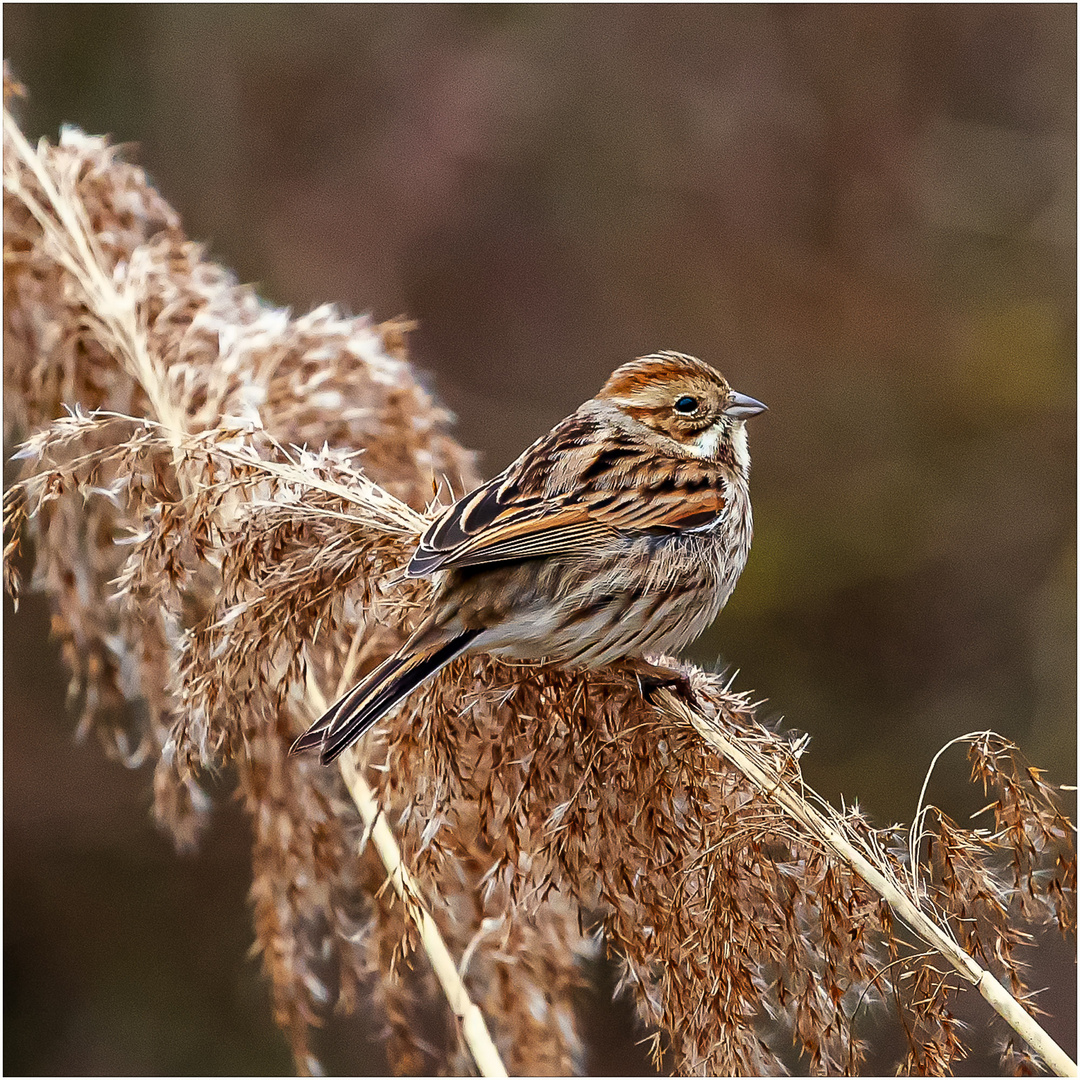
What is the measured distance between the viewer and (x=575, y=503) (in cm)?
283

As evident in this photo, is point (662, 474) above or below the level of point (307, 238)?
below

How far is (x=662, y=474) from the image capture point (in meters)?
3.01

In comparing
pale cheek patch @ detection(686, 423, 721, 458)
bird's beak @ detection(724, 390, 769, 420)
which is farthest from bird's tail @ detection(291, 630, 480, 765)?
bird's beak @ detection(724, 390, 769, 420)

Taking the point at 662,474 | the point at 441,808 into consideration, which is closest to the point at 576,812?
the point at 441,808

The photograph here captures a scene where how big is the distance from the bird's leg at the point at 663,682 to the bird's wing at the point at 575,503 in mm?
373

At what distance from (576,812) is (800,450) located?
397cm

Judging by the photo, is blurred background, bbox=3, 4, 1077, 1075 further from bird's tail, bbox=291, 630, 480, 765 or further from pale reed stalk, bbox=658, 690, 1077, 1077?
pale reed stalk, bbox=658, 690, 1077, 1077

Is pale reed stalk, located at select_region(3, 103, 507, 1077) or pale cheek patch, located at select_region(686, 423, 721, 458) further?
pale cheek patch, located at select_region(686, 423, 721, 458)

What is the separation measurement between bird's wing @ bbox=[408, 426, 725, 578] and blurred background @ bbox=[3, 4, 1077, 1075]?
244cm

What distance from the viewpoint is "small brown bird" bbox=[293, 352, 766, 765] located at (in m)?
2.40

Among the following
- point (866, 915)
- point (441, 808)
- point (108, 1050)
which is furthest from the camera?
point (108, 1050)

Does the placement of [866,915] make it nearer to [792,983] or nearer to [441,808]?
[792,983]

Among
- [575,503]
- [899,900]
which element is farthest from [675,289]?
[899,900]

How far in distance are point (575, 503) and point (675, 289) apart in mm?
3358
